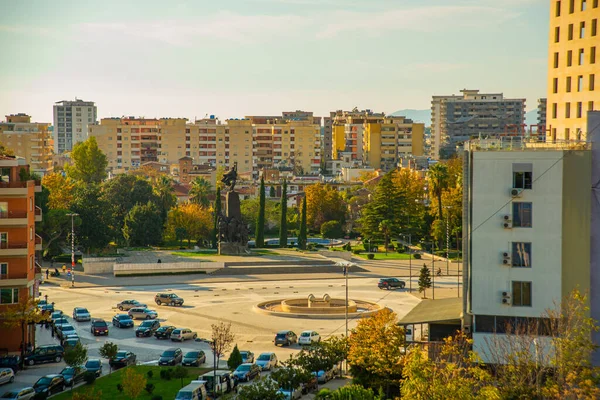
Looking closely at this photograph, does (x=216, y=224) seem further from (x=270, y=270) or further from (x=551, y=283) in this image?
(x=551, y=283)

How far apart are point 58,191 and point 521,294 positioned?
2657 inches

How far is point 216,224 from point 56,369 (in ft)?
159

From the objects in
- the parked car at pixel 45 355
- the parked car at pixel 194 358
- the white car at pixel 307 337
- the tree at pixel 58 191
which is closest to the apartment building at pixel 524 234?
the white car at pixel 307 337

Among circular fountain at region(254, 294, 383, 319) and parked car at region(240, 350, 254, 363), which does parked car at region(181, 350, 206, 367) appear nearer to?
parked car at region(240, 350, 254, 363)

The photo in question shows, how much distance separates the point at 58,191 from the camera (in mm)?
96812

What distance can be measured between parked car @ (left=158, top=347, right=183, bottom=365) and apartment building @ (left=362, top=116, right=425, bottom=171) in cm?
13609

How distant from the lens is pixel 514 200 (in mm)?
38594

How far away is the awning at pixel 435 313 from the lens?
40.3 meters

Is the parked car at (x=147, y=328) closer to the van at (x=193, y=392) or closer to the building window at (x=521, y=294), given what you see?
the van at (x=193, y=392)

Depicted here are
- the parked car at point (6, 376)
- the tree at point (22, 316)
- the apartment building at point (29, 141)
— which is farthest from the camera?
the apartment building at point (29, 141)

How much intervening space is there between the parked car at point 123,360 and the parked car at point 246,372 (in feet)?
20.2

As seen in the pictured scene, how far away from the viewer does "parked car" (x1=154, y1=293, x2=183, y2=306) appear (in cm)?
6378

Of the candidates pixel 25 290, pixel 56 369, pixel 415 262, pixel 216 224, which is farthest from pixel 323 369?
pixel 216 224

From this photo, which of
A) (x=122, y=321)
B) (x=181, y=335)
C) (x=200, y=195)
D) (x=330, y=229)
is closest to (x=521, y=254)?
(x=181, y=335)
